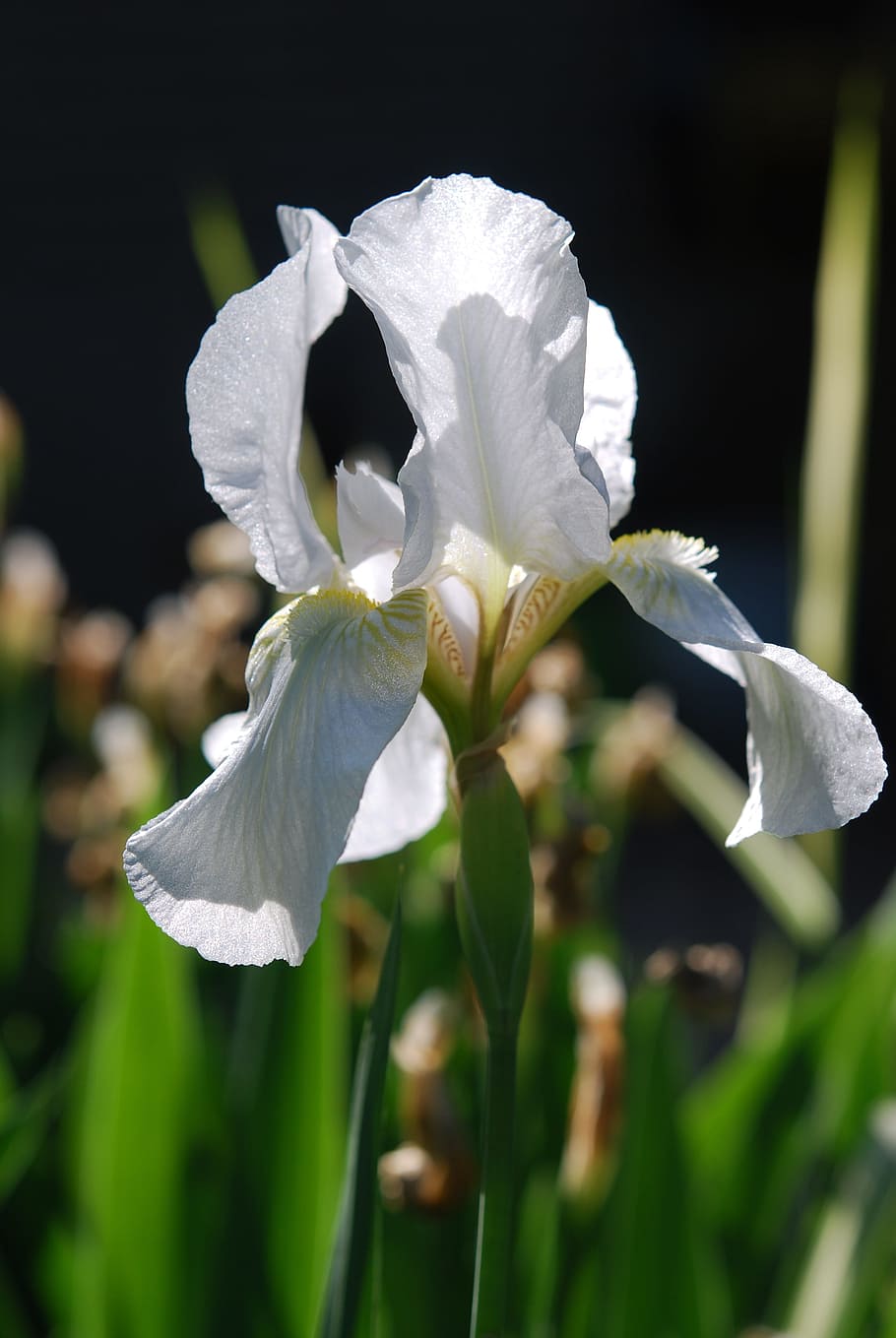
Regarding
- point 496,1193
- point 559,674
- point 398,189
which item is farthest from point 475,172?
point 496,1193

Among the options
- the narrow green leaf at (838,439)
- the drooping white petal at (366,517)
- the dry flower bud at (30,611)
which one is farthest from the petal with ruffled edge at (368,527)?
the dry flower bud at (30,611)

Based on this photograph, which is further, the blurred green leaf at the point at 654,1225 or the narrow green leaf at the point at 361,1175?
the blurred green leaf at the point at 654,1225

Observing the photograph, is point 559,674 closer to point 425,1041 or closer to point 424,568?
point 425,1041

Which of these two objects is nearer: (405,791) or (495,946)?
(495,946)

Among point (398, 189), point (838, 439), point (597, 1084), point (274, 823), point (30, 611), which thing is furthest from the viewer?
point (398, 189)

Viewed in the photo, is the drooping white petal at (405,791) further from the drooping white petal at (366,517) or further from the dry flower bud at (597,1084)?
the dry flower bud at (597,1084)

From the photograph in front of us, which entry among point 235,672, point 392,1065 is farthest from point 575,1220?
point 235,672
